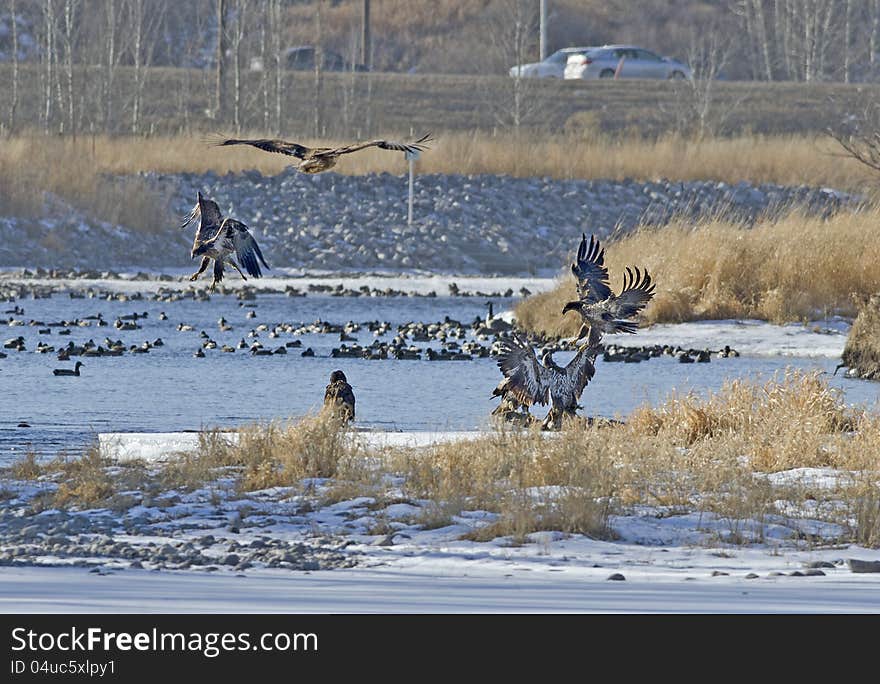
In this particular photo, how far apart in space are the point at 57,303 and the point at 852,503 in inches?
Result: 837

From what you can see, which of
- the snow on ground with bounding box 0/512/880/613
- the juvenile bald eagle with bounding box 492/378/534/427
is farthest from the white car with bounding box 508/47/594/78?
the snow on ground with bounding box 0/512/880/613

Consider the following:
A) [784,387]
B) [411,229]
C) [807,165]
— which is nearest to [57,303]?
[411,229]

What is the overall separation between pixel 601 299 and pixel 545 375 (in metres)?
0.75

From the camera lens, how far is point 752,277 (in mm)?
26219

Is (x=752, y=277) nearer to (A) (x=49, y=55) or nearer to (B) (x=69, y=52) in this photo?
(B) (x=69, y=52)

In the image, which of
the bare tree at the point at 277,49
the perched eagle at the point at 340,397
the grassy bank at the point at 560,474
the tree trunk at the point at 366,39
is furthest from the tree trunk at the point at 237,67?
the grassy bank at the point at 560,474

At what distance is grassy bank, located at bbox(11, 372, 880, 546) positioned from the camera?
36.9 ft

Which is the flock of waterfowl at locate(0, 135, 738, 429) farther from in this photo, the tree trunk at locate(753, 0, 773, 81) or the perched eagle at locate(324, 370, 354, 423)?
the tree trunk at locate(753, 0, 773, 81)

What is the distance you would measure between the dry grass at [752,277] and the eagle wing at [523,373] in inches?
485

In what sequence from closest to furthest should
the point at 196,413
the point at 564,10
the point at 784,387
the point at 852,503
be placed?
the point at 852,503 → the point at 784,387 → the point at 196,413 → the point at 564,10

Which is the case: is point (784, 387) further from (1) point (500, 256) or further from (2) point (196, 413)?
(1) point (500, 256)

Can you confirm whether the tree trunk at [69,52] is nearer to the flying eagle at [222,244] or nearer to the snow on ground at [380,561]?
the flying eagle at [222,244]

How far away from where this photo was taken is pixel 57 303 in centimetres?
3039

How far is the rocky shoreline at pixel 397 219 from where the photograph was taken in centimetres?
3878
